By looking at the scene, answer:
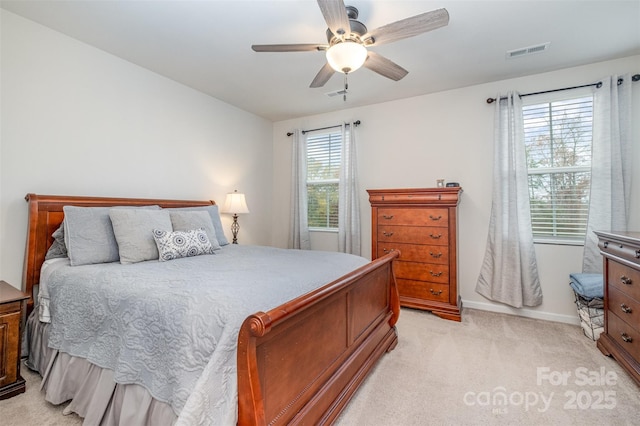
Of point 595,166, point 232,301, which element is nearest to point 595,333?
point 595,166

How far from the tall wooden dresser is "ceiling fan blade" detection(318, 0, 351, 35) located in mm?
1936

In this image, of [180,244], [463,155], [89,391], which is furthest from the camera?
[463,155]

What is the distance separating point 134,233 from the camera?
2.23 m

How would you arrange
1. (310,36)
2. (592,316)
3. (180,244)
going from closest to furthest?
(180,244), (310,36), (592,316)

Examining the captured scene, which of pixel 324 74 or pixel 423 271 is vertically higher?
pixel 324 74

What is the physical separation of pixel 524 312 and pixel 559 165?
1.61 meters

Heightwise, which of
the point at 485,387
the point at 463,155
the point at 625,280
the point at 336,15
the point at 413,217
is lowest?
the point at 485,387

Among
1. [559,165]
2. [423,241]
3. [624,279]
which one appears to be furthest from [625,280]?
[423,241]

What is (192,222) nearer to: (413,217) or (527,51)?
(413,217)

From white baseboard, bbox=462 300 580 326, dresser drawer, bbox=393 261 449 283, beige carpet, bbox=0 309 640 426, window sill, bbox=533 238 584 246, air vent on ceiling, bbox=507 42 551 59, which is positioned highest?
air vent on ceiling, bbox=507 42 551 59

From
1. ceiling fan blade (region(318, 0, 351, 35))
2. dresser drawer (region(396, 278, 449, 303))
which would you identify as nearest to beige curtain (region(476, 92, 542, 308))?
dresser drawer (region(396, 278, 449, 303))

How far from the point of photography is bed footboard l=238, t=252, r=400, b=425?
3.41 feet

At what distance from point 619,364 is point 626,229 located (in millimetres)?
1345

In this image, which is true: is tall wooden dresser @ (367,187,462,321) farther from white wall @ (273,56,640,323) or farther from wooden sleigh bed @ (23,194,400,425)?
wooden sleigh bed @ (23,194,400,425)
